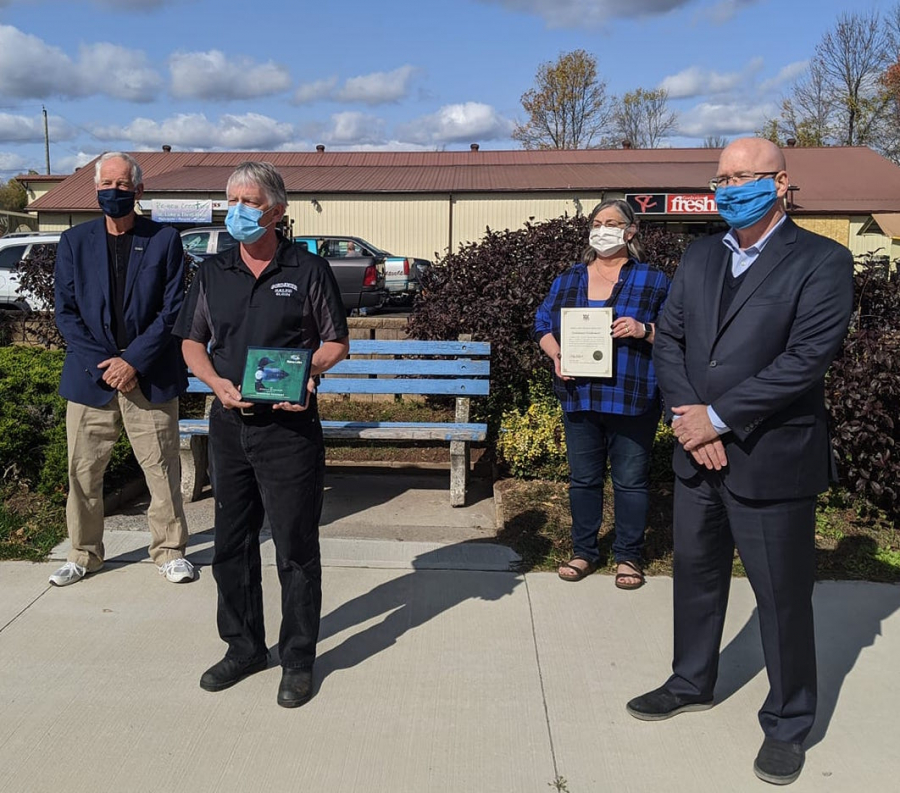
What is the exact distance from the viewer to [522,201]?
27.6 m

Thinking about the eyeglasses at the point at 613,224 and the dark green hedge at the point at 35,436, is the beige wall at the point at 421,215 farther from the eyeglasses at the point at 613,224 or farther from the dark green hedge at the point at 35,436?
the eyeglasses at the point at 613,224

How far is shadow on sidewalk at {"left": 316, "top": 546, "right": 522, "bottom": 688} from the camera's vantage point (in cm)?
354

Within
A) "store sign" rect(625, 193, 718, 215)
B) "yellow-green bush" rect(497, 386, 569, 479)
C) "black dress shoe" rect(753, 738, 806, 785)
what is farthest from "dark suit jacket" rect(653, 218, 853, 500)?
"store sign" rect(625, 193, 718, 215)

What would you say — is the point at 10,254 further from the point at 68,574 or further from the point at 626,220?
the point at 626,220

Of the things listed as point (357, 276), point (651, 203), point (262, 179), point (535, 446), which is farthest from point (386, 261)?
point (262, 179)

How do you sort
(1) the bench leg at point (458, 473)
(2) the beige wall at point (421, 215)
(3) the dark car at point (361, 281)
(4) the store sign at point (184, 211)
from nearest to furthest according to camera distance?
(1) the bench leg at point (458, 473), (3) the dark car at point (361, 281), (4) the store sign at point (184, 211), (2) the beige wall at point (421, 215)

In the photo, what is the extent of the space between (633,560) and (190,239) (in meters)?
14.2

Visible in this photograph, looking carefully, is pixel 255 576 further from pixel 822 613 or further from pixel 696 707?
pixel 822 613

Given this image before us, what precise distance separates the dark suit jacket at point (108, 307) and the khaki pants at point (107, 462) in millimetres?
94

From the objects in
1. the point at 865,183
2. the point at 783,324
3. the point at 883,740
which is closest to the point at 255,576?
the point at 783,324

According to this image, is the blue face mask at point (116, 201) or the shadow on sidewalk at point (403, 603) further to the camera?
the blue face mask at point (116, 201)

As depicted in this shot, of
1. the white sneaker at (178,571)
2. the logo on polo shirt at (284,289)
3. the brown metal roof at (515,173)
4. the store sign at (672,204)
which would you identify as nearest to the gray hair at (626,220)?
the logo on polo shirt at (284,289)

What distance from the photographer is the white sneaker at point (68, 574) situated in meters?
4.09

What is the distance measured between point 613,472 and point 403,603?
1.24 metres
